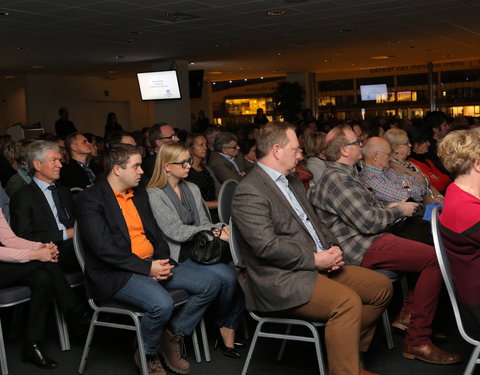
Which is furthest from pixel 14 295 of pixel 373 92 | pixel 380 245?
pixel 373 92

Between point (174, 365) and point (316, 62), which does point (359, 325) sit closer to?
point (174, 365)

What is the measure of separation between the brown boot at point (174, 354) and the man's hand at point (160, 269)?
38cm

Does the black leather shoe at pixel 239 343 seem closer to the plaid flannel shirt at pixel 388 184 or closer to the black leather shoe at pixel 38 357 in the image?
the black leather shoe at pixel 38 357

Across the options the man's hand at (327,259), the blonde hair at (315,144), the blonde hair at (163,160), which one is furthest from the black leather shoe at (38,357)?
the blonde hair at (315,144)

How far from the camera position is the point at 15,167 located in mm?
6109

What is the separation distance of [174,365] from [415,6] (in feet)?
23.9

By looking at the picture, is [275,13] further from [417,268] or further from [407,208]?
[417,268]

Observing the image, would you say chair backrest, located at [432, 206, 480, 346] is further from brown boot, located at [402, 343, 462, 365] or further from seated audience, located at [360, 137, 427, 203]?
seated audience, located at [360, 137, 427, 203]

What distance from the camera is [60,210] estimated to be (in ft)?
13.9

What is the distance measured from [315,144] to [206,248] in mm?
2398

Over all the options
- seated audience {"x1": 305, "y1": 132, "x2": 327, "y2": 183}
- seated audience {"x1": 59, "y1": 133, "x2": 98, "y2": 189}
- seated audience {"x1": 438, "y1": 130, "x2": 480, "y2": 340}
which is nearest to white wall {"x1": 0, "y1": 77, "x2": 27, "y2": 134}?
seated audience {"x1": 59, "y1": 133, "x2": 98, "y2": 189}

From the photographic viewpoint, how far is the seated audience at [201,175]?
560 centimetres

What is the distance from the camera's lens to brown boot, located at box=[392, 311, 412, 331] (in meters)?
4.10

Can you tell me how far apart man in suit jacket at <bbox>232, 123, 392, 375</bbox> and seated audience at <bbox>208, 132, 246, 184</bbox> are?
272cm
